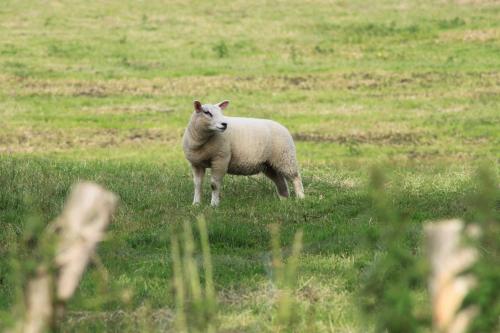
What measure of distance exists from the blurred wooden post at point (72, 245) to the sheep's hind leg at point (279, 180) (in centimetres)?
975

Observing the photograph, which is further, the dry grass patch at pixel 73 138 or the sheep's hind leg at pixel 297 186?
the dry grass patch at pixel 73 138

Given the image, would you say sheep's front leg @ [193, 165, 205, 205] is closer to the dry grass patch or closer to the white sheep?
the white sheep

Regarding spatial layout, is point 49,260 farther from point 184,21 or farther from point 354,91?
point 184,21

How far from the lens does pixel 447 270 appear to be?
2684 mm

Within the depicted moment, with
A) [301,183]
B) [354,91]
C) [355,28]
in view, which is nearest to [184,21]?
[355,28]

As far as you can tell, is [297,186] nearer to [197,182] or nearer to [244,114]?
[197,182]

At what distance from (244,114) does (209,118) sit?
1324 cm

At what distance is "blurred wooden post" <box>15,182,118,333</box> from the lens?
2854 mm

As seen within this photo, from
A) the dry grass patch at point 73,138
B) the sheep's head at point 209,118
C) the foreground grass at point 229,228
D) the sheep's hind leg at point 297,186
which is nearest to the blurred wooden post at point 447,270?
the foreground grass at point 229,228

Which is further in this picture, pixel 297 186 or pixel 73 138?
pixel 73 138

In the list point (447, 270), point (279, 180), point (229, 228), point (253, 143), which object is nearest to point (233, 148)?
point (253, 143)

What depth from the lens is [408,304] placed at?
3.05m

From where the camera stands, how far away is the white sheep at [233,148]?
1173 centimetres

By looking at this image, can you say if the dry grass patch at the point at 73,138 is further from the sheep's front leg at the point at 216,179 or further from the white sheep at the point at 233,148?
the sheep's front leg at the point at 216,179
